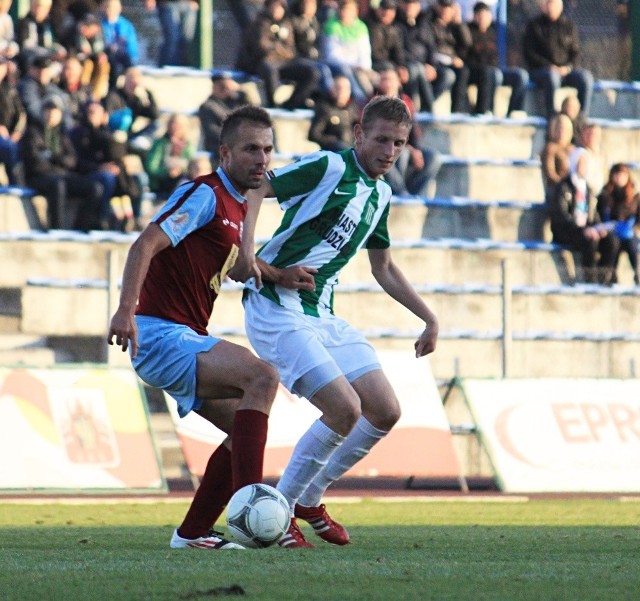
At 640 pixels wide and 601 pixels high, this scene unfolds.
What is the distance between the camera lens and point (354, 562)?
6.84m

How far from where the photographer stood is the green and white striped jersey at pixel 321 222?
820 cm

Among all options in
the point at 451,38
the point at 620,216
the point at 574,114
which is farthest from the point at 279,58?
the point at 620,216

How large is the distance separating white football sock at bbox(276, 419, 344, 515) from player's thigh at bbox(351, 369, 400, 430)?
0.29 m

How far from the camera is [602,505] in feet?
40.6

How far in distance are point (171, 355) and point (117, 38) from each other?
34.5 feet

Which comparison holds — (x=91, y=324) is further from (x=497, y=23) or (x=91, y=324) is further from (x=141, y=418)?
(x=497, y=23)

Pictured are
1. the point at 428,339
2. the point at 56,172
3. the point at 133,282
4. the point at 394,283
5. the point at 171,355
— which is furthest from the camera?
the point at 56,172

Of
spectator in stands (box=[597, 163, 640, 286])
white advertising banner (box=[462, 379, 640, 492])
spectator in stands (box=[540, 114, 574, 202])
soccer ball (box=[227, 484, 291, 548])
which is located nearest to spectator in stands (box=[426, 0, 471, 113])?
spectator in stands (box=[540, 114, 574, 202])

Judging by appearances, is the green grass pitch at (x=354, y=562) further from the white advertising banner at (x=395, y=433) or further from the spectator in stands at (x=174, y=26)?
the spectator in stands at (x=174, y=26)

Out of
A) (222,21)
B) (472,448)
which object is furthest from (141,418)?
(222,21)

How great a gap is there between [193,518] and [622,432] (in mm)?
7531

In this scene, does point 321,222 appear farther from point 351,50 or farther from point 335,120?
point 351,50

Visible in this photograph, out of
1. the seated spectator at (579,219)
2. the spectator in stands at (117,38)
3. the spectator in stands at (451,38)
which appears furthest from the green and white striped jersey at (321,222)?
the spectator in stands at (451,38)

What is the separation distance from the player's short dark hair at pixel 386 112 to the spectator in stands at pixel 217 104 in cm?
887
